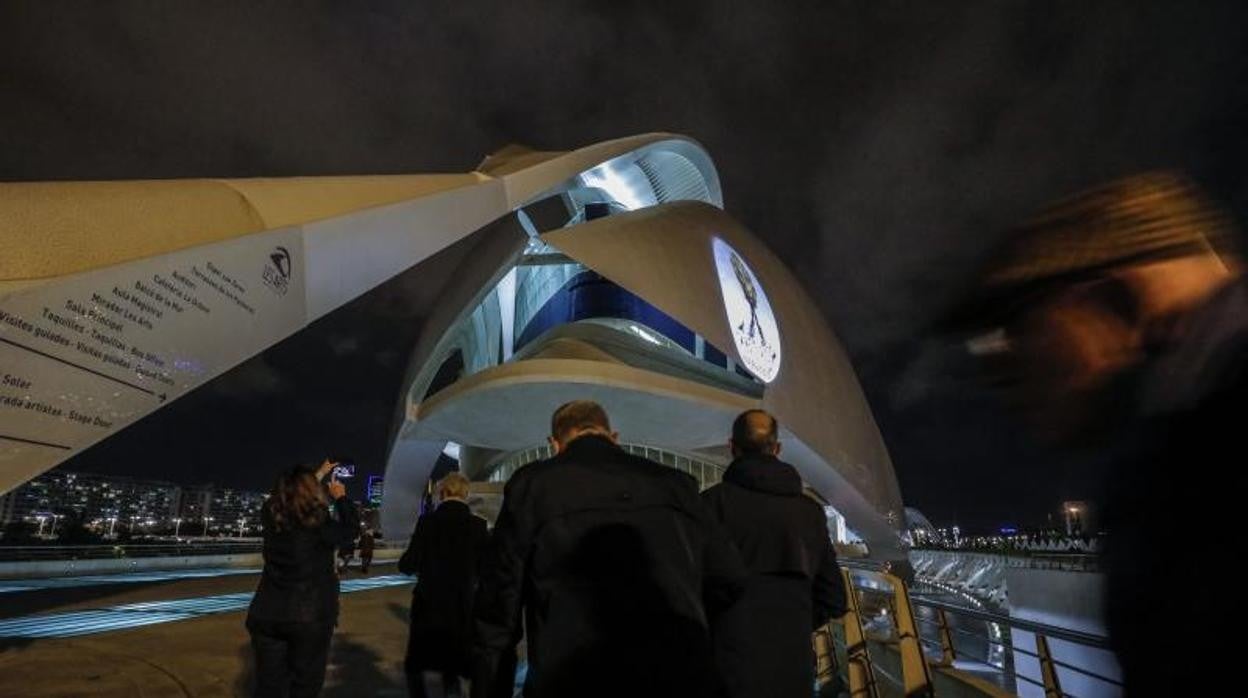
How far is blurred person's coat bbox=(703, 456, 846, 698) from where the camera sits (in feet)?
8.55

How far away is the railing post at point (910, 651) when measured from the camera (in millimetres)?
4086

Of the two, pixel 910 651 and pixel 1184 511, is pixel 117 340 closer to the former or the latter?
pixel 1184 511

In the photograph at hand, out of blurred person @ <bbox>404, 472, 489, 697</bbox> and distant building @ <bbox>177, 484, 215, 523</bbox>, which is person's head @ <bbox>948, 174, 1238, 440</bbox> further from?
distant building @ <bbox>177, 484, 215, 523</bbox>

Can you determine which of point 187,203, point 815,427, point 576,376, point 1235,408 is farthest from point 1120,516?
point 815,427

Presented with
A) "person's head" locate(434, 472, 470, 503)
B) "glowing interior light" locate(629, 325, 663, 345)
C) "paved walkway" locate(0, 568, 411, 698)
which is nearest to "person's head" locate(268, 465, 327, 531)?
"person's head" locate(434, 472, 470, 503)

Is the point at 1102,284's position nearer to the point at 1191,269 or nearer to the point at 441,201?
the point at 1191,269

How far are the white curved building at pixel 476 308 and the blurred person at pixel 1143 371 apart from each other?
2.68 m

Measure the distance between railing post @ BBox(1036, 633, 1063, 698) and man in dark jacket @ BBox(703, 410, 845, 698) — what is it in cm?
197

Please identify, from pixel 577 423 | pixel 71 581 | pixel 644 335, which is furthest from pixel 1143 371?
pixel 644 335

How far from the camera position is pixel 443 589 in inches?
157

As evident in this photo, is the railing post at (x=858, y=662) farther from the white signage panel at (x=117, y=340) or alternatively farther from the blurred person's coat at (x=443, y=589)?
the white signage panel at (x=117, y=340)

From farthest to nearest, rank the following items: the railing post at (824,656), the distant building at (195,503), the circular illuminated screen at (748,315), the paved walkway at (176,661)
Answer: the distant building at (195,503)
the circular illuminated screen at (748,315)
the railing post at (824,656)
the paved walkway at (176,661)

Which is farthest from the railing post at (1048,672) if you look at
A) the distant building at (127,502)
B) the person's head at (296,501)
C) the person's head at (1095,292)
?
the distant building at (127,502)

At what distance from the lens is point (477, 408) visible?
57.6ft
